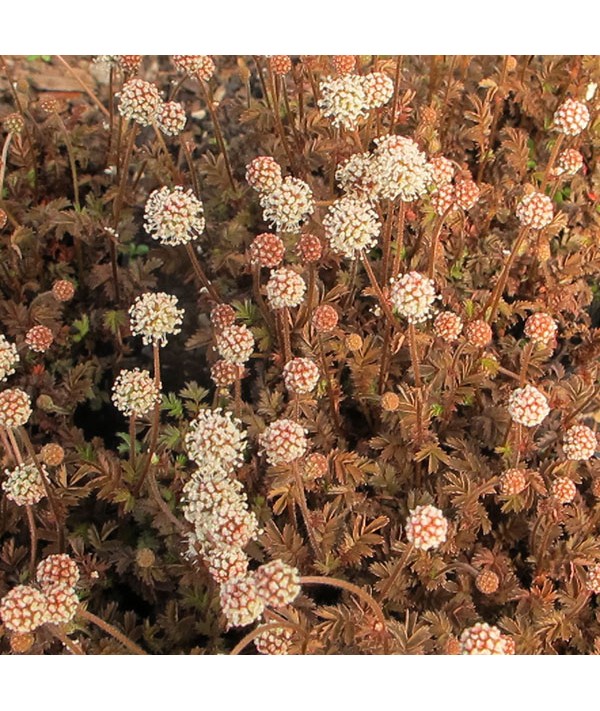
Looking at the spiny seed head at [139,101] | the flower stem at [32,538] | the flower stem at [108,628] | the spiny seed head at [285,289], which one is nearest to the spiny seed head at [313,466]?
the spiny seed head at [285,289]

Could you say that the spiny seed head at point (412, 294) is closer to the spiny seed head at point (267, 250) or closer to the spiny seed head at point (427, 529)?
the spiny seed head at point (267, 250)

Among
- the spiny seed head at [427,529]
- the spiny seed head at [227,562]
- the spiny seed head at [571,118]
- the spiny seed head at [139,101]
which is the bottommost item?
the spiny seed head at [227,562]

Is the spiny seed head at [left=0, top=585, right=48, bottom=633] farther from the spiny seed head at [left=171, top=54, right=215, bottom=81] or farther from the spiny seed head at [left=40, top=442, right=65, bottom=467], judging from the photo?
the spiny seed head at [left=171, top=54, right=215, bottom=81]

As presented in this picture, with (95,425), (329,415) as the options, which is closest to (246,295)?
(329,415)

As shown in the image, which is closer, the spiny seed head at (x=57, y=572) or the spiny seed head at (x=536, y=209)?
the spiny seed head at (x=57, y=572)

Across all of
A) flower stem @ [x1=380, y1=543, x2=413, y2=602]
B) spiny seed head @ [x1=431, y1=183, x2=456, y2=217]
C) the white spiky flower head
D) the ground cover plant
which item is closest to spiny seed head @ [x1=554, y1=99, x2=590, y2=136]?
the ground cover plant

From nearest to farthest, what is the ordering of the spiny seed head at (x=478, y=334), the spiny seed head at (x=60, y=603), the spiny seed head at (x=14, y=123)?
the spiny seed head at (x=60, y=603), the spiny seed head at (x=478, y=334), the spiny seed head at (x=14, y=123)

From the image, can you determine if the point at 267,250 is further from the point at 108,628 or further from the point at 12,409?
the point at 108,628
